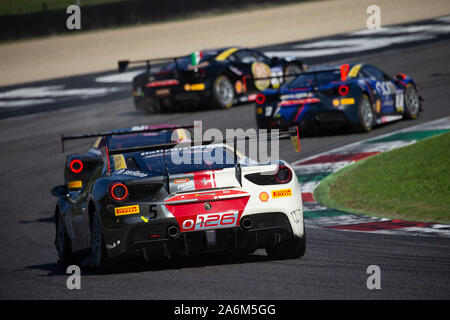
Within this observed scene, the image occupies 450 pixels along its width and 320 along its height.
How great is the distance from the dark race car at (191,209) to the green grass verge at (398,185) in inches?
109

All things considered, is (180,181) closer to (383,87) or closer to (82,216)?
(82,216)

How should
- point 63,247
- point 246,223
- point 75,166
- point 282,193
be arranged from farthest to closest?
point 75,166 < point 63,247 < point 282,193 < point 246,223

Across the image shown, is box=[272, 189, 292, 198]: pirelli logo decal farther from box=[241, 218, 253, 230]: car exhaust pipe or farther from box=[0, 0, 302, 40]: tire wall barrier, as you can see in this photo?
box=[0, 0, 302, 40]: tire wall barrier

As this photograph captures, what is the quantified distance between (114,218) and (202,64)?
12700 mm

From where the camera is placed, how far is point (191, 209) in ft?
21.0

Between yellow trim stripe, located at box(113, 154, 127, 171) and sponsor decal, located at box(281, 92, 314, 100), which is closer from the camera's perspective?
yellow trim stripe, located at box(113, 154, 127, 171)

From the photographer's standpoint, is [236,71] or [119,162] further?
[236,71]

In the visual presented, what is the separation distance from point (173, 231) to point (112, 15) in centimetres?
3335

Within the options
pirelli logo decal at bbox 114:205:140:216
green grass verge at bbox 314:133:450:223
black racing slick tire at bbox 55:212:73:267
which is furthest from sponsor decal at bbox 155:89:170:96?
pirelli logo decal at bbox 114:205:140:216

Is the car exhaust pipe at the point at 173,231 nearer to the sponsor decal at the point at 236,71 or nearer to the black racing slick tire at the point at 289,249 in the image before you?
the black racing slick tire at the point at 289,249

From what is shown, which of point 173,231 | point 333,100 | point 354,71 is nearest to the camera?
point 173,231

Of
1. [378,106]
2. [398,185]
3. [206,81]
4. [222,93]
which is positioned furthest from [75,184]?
[222,93]

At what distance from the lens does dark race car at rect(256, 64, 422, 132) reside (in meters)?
14.6

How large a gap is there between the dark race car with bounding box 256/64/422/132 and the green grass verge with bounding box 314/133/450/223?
6.08ft
